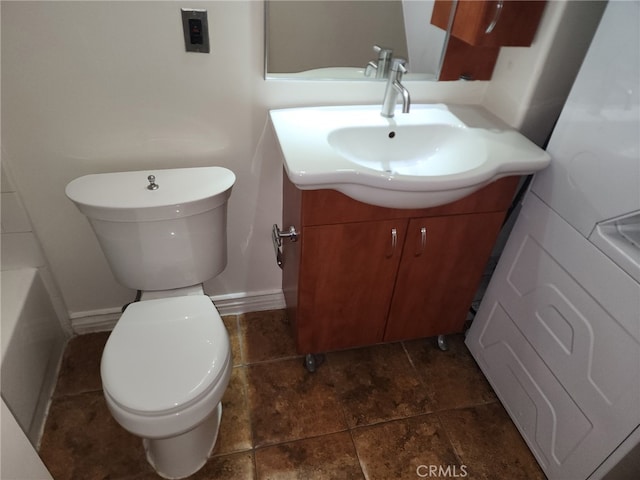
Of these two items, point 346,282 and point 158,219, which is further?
point 346,282

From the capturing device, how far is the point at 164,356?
118 centimetres

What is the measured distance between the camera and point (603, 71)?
107cm

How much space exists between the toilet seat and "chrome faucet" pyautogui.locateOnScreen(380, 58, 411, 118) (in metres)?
0.83

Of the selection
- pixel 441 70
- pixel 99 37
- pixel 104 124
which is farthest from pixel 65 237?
pixel 441 70

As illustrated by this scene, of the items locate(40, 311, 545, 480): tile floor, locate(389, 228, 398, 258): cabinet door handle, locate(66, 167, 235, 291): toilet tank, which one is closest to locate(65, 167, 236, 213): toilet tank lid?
locate(66, 167, 235, 291): toilet tank

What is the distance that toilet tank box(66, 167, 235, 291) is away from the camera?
121cm

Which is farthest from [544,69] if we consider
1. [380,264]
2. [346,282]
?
[346,282]

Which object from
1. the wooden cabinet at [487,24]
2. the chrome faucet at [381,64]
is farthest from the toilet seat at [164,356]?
the wooden cabinet at [487,24]

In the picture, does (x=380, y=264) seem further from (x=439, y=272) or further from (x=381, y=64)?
(x=381, y=64)

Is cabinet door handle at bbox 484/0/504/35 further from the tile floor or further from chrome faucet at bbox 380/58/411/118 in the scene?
the tile floor

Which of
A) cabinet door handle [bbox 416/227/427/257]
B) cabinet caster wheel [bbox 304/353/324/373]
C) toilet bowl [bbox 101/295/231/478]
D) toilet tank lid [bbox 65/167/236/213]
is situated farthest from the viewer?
cabinet caster wheel [bbox 304/353/324/373]

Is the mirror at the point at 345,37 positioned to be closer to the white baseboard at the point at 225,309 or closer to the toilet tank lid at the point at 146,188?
the toilet tank lid at the point at 146,188

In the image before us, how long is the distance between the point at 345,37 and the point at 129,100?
67 cm

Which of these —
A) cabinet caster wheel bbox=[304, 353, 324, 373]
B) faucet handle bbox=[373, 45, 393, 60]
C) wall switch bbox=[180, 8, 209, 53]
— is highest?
wall switch bbox=[180, 8, 209, 53]
